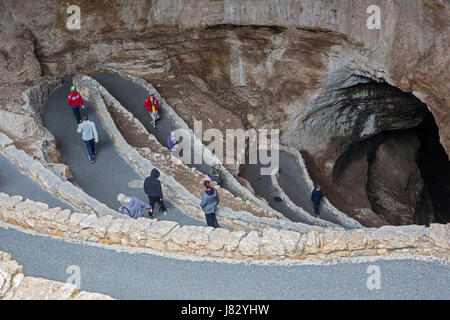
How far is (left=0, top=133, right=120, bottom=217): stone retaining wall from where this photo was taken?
332 inches

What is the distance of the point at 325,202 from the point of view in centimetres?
1489

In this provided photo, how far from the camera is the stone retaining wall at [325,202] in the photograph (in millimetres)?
13617

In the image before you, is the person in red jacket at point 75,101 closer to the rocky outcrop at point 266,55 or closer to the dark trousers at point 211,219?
the rocky outcrop at point 266,55

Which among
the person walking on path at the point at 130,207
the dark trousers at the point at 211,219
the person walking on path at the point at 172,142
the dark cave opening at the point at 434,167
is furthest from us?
the dark cave opening at the point at 434,167

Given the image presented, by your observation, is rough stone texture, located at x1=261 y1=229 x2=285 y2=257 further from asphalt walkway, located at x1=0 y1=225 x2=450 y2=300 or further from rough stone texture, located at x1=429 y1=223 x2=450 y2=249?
rough stone texture, located at x1=429 y1=223 x2=450 y2=249

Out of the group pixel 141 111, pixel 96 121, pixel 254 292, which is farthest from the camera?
pixel 141 111

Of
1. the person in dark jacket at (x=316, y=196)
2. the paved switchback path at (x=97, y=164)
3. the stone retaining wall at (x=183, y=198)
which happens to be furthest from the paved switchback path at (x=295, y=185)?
the paved switchback path at (x=97, y=164)

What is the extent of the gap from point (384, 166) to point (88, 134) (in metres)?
15.5

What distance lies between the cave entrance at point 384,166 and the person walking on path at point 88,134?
380 inches

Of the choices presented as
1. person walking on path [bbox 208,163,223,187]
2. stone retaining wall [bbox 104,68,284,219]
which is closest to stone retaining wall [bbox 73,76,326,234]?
stone retaining wall [bbox 104,68,284,219]

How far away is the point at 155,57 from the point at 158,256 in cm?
1271

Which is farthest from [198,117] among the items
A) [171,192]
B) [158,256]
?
[158,256]

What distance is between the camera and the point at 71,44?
1634 centimetres
